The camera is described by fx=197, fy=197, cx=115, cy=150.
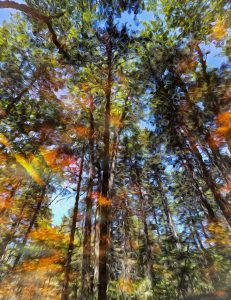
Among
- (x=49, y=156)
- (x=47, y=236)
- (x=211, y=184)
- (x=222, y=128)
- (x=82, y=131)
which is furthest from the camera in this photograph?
(x=47, y=236)

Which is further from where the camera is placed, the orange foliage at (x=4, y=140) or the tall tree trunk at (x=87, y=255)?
the orange foliage at (x=4, y=140)

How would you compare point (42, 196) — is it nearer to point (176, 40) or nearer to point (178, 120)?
point (178, 120)

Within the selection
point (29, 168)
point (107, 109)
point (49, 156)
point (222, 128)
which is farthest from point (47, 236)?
point (222, 128)

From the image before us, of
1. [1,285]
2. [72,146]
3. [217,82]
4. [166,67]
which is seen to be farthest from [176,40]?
[1,285]

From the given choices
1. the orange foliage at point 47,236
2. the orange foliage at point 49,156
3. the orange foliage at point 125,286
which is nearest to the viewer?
the orange foliage at point 125,286

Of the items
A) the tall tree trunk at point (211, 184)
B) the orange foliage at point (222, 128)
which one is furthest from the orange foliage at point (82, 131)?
the orange foliage at point (222, 128)

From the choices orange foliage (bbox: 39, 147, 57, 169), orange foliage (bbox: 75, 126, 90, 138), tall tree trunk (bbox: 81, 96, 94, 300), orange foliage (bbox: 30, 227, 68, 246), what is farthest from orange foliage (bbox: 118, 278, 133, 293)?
orange foliage (bbox: 75, 126, 90, 138)

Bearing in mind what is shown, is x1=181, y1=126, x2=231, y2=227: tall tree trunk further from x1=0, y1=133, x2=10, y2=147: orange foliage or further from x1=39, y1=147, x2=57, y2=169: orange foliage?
x1=0, y1=133, x2=10, y2=147: orange foliage

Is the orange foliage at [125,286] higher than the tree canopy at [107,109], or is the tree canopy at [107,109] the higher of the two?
the tree canopy at [107,109]

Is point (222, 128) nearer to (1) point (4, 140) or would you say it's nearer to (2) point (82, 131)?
(2) point (82, 131)

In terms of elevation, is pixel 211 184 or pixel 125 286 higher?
pixel 211 184

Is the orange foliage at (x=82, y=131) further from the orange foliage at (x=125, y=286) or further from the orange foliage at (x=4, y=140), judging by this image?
the orange foliage at (x=125, y=286)

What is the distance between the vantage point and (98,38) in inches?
402

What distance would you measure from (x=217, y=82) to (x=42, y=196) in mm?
13892
